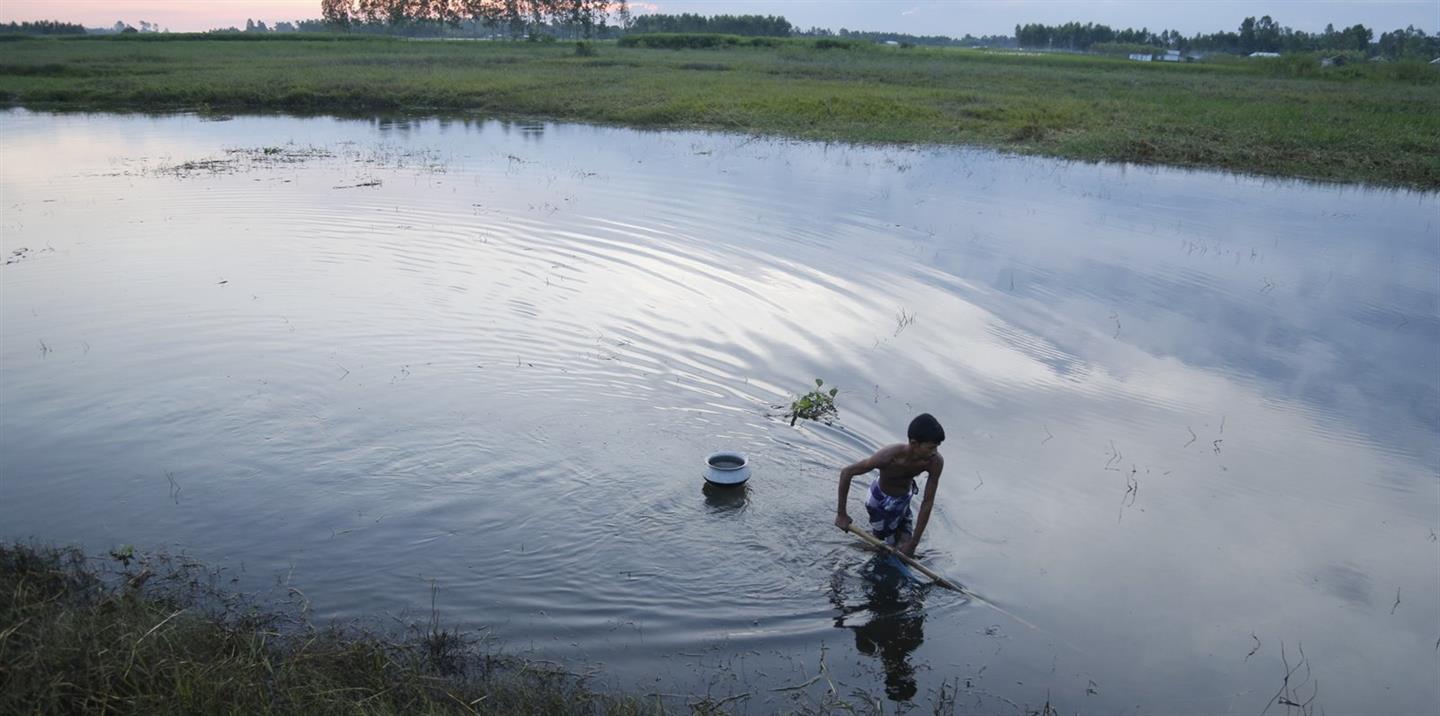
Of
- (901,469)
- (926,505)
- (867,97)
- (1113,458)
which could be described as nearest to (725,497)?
(901,469)

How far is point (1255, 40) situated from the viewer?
334 ft

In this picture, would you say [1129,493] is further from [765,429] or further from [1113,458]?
[765,429]

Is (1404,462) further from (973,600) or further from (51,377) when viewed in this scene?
(51,377)

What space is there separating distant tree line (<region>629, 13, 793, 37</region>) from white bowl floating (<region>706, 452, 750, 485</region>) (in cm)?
9495

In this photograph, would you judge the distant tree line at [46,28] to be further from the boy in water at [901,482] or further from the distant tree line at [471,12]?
the boy in water at [901,482]

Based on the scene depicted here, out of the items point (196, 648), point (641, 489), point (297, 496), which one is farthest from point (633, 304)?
point (196, 648)

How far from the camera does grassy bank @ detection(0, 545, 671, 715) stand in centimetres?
335

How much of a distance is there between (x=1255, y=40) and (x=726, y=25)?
190 ft

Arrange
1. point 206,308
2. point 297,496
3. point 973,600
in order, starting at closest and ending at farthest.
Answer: point 973,600
point 297,496
point 206,308

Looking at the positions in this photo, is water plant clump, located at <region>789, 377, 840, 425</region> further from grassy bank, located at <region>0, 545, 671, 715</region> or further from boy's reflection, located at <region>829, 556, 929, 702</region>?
grassy bank, located at <region>0, 545, 671, 715</region>

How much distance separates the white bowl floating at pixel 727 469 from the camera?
5844 mm

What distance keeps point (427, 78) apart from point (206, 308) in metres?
27.1

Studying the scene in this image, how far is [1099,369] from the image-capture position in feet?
27.7

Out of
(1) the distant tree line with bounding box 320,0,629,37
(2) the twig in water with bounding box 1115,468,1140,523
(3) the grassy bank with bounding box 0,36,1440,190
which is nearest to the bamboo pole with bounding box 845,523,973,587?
(2) the twig in water with bounding box 1115,468,1140,523
